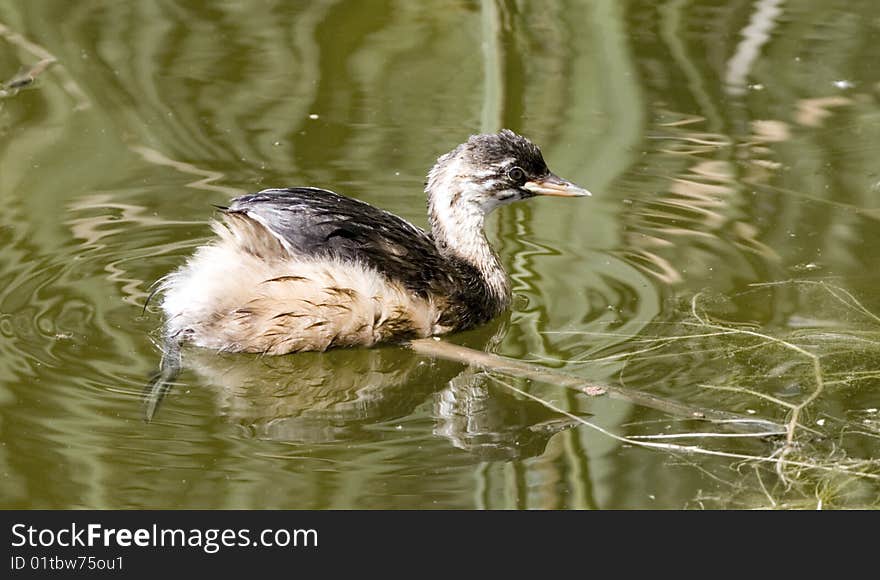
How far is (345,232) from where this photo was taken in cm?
567

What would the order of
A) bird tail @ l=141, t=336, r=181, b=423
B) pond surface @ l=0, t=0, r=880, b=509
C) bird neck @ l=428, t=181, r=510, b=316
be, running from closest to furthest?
pond surface @ l=0, t=0, r=880, b=509, bird tail @ l=141, t=336, r=181, b=423, bird neck @ l=428, t=181, r=510, b=316

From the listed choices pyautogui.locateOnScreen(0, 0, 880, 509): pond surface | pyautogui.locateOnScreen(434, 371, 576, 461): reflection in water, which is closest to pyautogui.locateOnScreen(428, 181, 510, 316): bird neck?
pyautogui.locateOnScreen(0, 0, 880, 509): pond surface

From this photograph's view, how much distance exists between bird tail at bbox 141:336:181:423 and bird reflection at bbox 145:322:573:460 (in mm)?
18

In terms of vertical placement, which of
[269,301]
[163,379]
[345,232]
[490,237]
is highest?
[345,232]

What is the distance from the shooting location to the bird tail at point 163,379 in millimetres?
5039

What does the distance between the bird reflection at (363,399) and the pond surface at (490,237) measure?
0.05ft

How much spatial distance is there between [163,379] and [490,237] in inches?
83.3

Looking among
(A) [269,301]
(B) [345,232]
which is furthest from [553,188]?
(A) [269,301]

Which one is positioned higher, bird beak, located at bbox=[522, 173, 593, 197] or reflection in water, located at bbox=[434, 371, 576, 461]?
bird beak, located at bbox=[522, 173, 593, 197]

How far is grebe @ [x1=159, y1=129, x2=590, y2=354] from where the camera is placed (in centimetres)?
557

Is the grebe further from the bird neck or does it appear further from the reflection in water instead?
the reflection in water

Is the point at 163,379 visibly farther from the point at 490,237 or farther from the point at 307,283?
the point at 490,237
